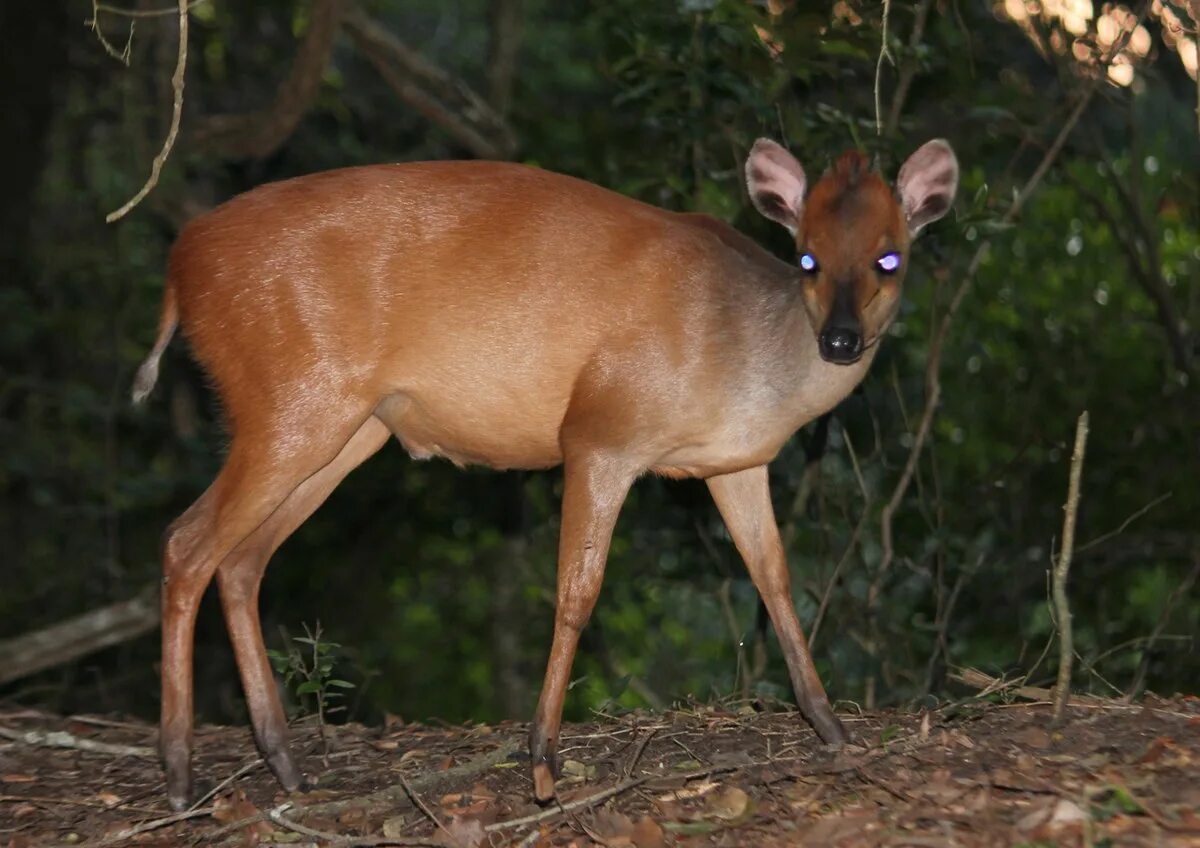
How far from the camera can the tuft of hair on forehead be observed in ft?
18.2

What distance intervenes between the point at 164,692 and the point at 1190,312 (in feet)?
23.0

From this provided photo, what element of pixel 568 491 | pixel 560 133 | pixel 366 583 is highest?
pixel 560 133

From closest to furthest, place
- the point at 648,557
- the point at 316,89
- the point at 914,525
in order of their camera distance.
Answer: the point at 316,89 → the point at 914,525 → the point at 648,557

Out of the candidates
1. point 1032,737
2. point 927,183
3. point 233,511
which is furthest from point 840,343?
point 233,511

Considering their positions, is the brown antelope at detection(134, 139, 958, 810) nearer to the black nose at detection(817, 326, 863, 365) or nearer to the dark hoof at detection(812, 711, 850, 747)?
the dark hoof at detection(812, 711, 850, 747)

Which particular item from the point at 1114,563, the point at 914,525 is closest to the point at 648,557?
the point at 914,525

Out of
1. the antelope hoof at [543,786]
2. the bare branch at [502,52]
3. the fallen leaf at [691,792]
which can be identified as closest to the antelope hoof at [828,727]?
the fallen leaf at [691,792]

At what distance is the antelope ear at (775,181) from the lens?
5.76 m

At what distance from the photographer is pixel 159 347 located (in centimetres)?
600

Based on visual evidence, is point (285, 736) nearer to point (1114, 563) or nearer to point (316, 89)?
point (316, 89)

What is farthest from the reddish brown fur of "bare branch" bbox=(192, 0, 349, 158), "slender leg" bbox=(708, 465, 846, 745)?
"bare branch" bbox=(192, 0, 349, 158)

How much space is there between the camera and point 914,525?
8.93 m

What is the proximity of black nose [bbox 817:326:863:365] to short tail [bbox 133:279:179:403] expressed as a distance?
2.40 m

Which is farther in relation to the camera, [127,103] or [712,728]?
[127,103]
